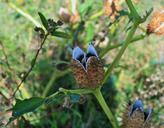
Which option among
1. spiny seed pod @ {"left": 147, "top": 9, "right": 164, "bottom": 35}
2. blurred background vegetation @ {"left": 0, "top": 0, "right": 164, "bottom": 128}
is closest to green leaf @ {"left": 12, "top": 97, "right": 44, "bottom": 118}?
spiny seed pod @ {"left": 147, "top": 9, "right": 164, "bottom": 35}

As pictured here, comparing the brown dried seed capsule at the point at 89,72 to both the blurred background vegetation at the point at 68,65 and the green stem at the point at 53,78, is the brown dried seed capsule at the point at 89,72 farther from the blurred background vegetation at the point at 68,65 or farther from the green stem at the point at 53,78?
the green stem at the point at 53,78

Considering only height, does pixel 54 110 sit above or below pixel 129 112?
above

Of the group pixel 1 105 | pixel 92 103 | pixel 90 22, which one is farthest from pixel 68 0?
pixel 1 105

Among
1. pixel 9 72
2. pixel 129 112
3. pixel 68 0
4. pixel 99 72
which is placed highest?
pixel 68 0

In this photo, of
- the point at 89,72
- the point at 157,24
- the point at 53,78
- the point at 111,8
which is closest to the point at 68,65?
the point at 53,78

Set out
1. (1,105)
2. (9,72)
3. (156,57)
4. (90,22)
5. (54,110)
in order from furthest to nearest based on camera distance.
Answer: (156,57) → (90,22) → (54,110) → (9,72) → (1,105)

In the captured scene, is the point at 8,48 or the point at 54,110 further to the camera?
the point at 8,48

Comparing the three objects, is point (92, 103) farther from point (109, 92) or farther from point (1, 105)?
point (1, 105)

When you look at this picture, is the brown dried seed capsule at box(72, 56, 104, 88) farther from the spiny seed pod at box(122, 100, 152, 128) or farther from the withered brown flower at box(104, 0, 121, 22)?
the withered brown flower at box(104, 0, 121, 22)
